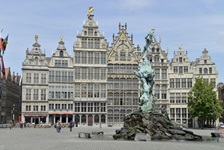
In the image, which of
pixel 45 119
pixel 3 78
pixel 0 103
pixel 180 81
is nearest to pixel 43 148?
pixel 45 119

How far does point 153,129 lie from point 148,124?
2.37 feet

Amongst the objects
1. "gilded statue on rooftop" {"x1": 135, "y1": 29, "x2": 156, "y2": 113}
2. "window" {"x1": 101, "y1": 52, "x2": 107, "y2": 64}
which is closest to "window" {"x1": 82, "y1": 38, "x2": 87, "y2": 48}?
"window" {"x1": 101, "y1": 52, "x2": 107, "y2": 64}

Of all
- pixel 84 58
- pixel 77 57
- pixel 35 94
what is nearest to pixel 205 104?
pixel 84 58

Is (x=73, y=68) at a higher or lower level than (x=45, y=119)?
higher

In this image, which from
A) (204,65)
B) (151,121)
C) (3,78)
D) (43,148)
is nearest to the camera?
(43,148)

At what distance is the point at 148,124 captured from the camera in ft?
110

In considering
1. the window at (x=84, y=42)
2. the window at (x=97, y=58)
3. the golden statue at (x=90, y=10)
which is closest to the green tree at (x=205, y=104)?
the window at (x=97, y=58)

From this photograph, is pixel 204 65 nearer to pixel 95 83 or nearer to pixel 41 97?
pixel 95 83

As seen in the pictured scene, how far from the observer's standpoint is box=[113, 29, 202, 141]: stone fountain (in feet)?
104

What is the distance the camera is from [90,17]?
242ft

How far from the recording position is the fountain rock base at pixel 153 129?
105 ft

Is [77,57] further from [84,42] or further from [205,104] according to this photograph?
[205,104]

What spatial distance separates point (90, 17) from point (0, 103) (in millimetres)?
33430

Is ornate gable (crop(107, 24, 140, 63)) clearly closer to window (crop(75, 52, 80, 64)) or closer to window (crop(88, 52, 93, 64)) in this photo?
window (crop(88, 52, 93, 64))
